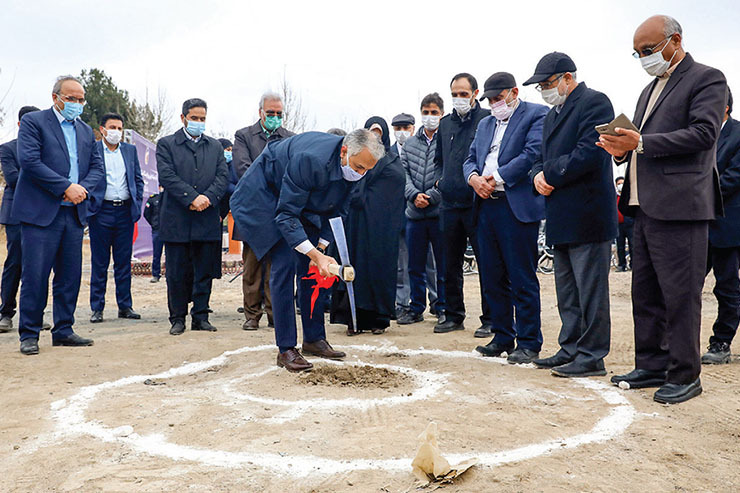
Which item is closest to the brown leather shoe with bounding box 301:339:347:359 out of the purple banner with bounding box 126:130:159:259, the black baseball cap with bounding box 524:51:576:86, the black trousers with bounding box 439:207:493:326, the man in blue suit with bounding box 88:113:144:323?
the black trousers with bounding box 439:207:493:326

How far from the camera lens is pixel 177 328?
21.1 feet

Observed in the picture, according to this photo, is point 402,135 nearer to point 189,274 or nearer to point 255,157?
point 255,157

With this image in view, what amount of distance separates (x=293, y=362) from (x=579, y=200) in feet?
7.47

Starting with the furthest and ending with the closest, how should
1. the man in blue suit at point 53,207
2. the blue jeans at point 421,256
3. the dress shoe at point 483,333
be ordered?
1. the blue jeans at point 421,256
2. the dress shoe at point 483,333
3. the man in blue suit at point 53,207

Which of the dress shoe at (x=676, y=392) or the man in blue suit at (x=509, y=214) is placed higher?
the man in blue suit at (x=509, y=214)

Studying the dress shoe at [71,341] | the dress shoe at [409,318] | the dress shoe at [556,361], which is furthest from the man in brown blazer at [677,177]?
the dress shoe at [71,341]

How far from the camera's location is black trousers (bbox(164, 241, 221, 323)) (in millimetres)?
6477

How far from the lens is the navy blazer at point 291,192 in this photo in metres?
4.55

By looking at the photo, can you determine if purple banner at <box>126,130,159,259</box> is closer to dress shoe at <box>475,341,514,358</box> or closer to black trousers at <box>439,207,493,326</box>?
black trousers at <box>439,207,493,326</box>

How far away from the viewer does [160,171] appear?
21.2 ft

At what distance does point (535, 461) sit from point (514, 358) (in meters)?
2.22

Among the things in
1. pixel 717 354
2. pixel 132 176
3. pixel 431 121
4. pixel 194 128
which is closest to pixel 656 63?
pixel 717 354

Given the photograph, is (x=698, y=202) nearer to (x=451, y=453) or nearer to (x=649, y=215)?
(x=649, y=215)

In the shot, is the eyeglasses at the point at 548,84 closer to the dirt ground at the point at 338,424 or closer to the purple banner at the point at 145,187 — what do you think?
the dirt ground at the point at 338,424
